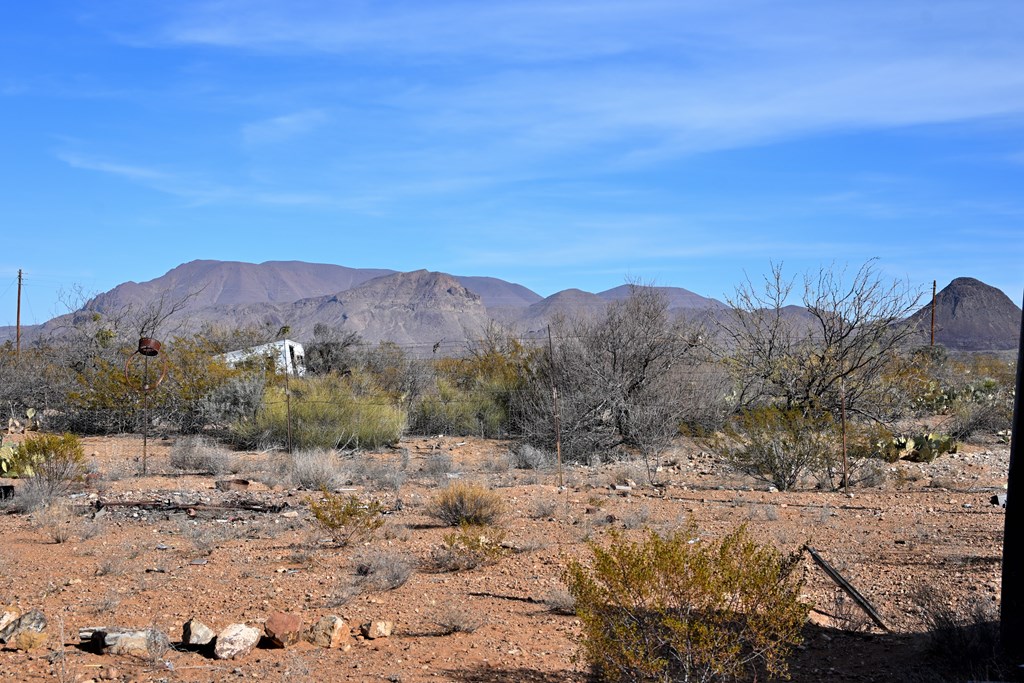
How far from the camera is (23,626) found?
Answer: 706 cm

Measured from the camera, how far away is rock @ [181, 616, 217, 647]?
23.0 ft

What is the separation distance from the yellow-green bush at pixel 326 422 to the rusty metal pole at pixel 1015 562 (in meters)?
17.0

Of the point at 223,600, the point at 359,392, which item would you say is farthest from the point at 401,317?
the point at 223,600

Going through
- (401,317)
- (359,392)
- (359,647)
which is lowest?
(359,647)

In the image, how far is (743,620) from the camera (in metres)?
6.43

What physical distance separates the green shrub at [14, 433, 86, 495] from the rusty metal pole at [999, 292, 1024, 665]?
12645 millimetres

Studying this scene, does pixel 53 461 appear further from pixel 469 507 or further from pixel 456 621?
pixel 456 621

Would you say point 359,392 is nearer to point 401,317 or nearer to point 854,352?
point 854,352

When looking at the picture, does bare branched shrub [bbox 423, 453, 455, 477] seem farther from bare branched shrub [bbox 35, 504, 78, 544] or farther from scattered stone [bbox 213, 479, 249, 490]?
bare branched shrub [bbox 35, 504, 78, 544]

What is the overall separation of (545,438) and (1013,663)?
15.7 metres

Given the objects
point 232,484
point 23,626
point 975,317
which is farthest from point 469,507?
point 975,317

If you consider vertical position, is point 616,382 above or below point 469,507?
above

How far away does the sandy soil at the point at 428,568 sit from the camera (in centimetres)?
666

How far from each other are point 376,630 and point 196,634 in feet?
4.34
